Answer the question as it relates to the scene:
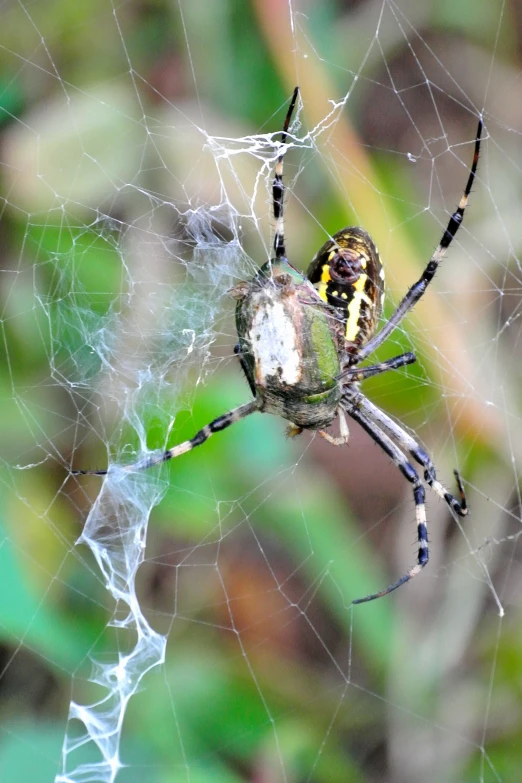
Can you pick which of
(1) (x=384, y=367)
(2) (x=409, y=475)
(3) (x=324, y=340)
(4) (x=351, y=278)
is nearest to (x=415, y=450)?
(2) (x=409, y=475)

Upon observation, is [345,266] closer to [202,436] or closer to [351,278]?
[351,278]

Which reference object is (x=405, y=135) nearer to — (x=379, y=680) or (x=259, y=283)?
(x=259, y=283)

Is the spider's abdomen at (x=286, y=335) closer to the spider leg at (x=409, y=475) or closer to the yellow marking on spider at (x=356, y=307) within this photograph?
the yellow marking on spider at (x=356, y=307)

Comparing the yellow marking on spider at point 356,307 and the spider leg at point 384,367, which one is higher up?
the yellow marking on spider at point 356,307

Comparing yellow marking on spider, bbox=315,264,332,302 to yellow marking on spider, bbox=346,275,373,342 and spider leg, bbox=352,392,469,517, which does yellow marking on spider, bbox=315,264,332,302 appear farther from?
spider leg, bbox=352,392,469,517

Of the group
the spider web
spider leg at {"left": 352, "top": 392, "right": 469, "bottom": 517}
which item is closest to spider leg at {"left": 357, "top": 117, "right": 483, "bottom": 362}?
the spider web

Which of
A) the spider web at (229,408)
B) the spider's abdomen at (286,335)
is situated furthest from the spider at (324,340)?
the spider web at (229,408)
